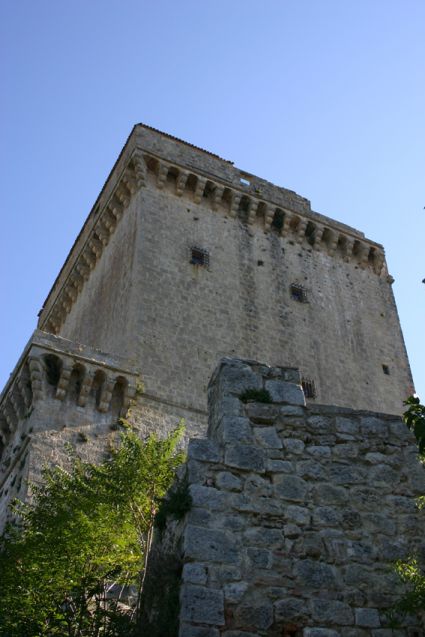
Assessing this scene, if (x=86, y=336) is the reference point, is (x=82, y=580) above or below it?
below

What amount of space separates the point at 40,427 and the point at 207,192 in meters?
8.75

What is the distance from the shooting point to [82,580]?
779 cm

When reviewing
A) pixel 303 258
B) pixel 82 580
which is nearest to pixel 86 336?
pixel 303 258

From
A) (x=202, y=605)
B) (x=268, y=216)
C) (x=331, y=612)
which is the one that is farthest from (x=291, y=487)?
(x=268, y=216)

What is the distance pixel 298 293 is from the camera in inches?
773

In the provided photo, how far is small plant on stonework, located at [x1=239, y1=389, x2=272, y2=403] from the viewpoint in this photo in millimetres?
5980

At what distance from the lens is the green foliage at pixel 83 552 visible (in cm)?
742

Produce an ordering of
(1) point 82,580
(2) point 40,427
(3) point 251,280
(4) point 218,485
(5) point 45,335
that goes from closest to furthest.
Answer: (4) point 218,485 < (1) point 82,580 < (2) point 40,427 < (5) point 45,335 < (3) point 251,280

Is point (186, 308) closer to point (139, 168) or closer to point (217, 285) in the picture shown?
point (217, 285)

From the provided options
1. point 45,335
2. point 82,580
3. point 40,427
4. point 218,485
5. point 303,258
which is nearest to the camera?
point 218,485

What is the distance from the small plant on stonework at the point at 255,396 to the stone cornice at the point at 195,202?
13648mm

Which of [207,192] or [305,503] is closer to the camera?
[305,503]

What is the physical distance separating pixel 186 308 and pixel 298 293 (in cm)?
374

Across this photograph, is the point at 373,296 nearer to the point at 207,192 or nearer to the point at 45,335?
the point at 207,192
